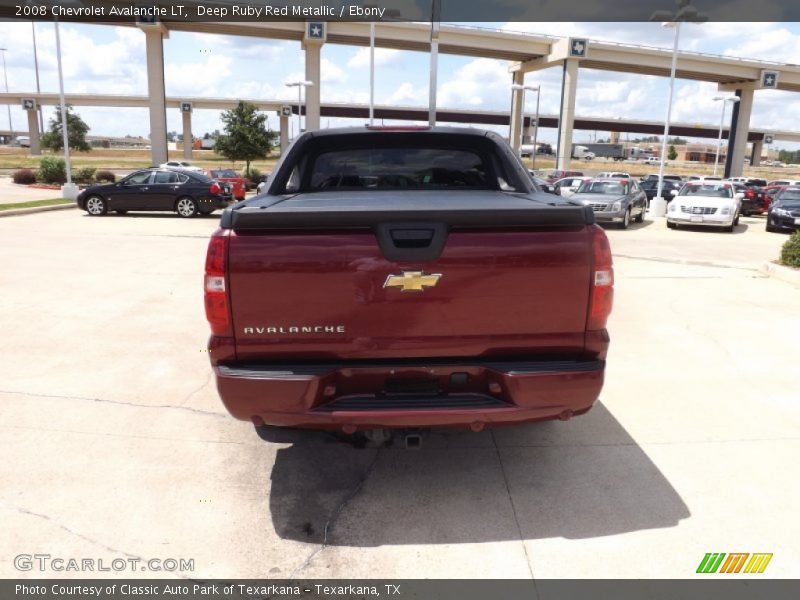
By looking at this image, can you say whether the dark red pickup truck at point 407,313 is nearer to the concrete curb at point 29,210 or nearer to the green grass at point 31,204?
the concrete curb at point 29,210

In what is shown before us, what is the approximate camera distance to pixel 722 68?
54062 mm

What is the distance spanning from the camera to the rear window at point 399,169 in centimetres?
492

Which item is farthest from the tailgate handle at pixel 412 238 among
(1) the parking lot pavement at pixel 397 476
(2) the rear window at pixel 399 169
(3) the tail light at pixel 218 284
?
(2) the rear window at pixel 399 169

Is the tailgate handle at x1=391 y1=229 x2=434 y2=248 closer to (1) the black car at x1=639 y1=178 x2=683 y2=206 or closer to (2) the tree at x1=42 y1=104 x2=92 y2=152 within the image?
(1) the black car at x1=639 y1=178 x2=683 y2=206

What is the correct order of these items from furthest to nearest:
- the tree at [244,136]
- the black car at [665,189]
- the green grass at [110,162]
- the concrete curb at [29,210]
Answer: the green grass at [110,162]
the tree at [244,136]
the black car at [665,189]
the concrete curb at [29,210]

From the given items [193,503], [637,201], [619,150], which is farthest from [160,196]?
[619,150]


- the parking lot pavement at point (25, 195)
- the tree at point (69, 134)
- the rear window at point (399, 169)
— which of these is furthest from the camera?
the tree at point (69, 134)

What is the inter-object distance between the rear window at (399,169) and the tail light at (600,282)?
1.87m

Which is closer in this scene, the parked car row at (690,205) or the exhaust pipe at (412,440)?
the exhaust pipe at (412,440)

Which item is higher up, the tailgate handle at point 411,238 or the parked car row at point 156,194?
the tailgate handle at point 411,238

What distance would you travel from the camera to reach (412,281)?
123 inches

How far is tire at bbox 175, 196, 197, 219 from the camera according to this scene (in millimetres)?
20016
